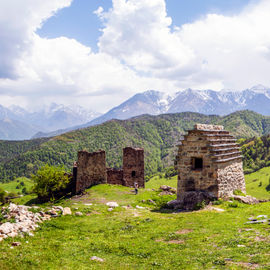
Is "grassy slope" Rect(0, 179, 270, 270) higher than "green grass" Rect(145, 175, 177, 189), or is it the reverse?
"grassy slope" Rect(0, 179, 270, 270)

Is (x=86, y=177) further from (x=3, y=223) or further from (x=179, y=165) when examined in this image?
(x=3, y=223)

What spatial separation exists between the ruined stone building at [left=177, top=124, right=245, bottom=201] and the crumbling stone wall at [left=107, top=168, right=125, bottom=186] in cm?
1969

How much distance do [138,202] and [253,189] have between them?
3986 inches

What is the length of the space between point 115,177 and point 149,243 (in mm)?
28887

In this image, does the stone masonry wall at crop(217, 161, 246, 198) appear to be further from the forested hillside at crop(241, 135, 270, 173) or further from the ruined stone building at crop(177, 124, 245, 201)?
the forested hillside at crop(241, 135, 270, 173)

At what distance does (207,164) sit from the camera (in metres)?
22.2

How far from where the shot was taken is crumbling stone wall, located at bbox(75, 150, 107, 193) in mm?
37094

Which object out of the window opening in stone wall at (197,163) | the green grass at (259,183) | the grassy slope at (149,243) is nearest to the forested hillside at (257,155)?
the green grass at (259,183)

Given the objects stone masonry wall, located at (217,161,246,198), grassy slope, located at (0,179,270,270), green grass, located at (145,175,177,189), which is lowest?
green grass, located at (145,175,177,189)

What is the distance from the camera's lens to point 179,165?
2383cm

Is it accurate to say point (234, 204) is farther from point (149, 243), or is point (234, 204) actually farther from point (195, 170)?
point (149, 243)

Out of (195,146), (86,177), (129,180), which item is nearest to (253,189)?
(129,180)

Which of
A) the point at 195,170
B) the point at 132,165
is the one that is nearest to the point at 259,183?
the point at 132,165

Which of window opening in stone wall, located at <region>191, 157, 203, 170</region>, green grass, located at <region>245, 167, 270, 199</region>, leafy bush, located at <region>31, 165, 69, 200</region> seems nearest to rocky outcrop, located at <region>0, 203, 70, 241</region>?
window opening in stone wall, located at <region>191, 157, 203, 170</region>
